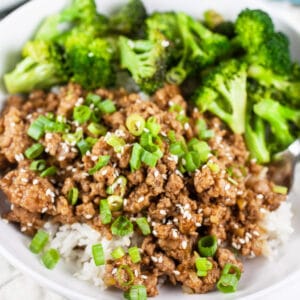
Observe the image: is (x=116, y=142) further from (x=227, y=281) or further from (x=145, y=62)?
(x=227, y=281)

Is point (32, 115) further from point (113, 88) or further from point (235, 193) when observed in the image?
point (235, 193)

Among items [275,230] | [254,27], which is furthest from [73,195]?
[254,27]

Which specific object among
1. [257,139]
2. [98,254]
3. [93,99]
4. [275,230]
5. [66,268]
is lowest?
[275,230]

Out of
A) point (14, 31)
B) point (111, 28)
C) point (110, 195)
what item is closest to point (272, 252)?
point (110, 195)

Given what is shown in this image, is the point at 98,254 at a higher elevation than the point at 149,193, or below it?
below

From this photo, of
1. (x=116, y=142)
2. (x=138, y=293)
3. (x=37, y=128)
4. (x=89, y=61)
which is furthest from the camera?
(x=89, y=61)

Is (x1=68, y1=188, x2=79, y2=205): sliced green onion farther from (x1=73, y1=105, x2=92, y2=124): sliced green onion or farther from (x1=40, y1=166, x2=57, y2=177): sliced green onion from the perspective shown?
(x1=73, y1=105, x2=92, y2=124): sliced green onion

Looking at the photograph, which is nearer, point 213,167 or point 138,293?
point 138,293
